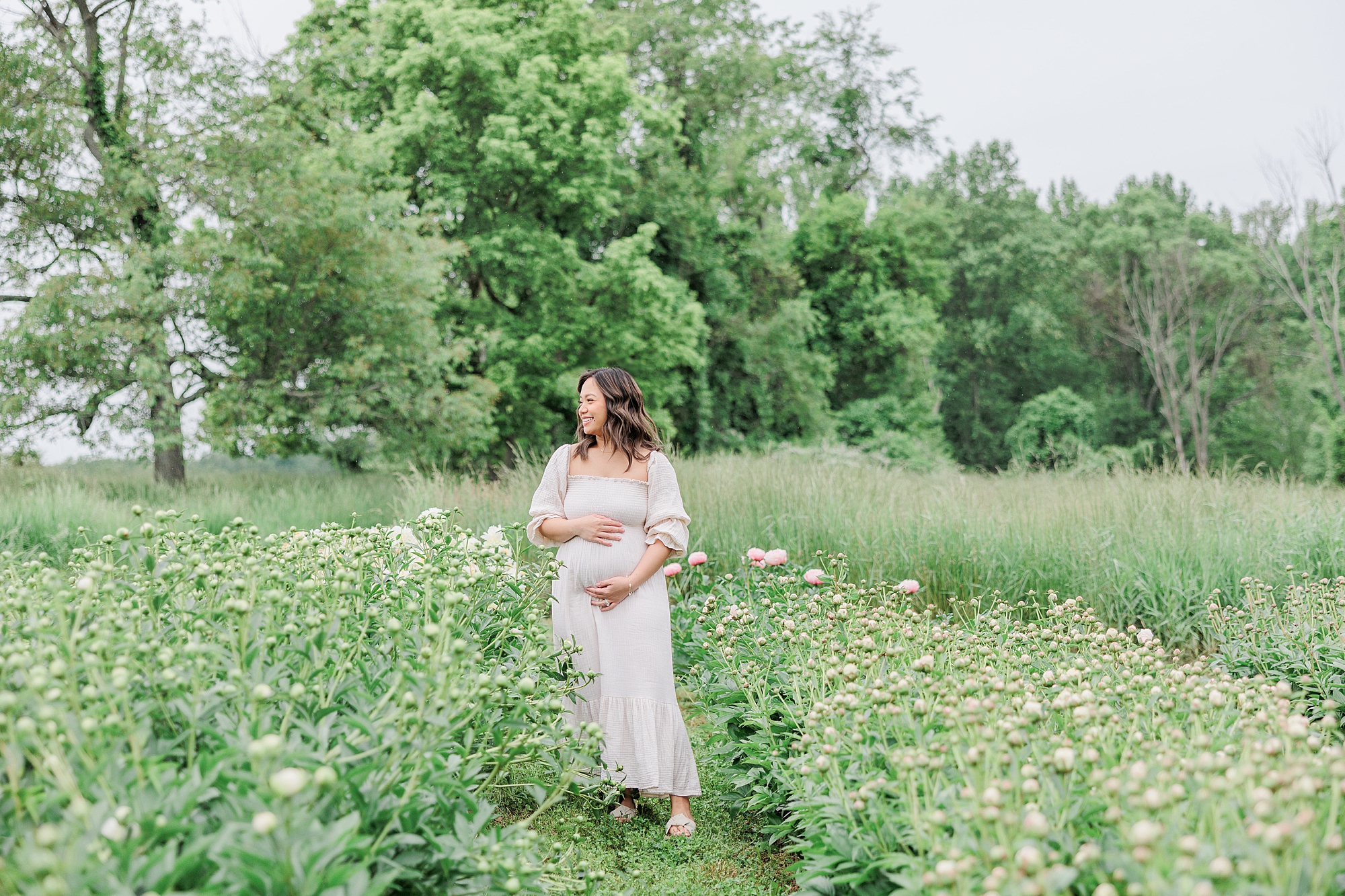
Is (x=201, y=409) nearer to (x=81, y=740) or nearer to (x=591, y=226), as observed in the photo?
(x=591, y=226)

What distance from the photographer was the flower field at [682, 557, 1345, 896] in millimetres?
1668

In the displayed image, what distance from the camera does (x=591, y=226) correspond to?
17281mm

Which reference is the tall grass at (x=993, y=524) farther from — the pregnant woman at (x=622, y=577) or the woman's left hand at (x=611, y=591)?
the woman's left hand at (x=611, y=591)

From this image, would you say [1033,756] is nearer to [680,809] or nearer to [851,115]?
[680,809]

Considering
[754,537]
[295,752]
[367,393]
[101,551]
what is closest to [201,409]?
[367,393]

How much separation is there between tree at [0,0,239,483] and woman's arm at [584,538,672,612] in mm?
10043

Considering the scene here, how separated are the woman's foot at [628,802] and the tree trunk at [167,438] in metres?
10.3

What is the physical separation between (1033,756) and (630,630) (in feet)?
6.15

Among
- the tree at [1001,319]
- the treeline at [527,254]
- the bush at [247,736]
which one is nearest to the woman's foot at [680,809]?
the bush at [247,736]

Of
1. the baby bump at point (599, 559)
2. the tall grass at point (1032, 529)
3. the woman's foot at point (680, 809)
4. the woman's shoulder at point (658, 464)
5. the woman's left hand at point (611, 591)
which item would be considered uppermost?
the woman's shoulder at point (658, 464)

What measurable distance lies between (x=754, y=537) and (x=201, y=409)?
962cm

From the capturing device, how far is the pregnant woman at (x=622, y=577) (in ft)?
12.3

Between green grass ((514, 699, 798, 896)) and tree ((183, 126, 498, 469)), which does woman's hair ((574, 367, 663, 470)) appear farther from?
tree ((183, 126, 498, 469))

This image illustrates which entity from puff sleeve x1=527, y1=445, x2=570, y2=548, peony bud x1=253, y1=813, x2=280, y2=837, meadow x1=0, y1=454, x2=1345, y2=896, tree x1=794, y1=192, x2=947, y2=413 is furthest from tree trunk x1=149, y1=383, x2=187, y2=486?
tree x1=794, y1=192, x2=947, y2=413
